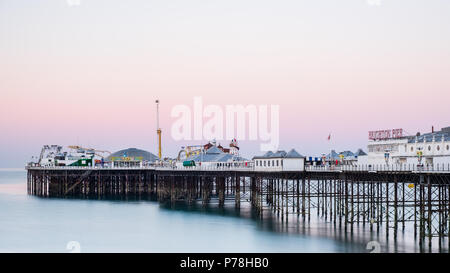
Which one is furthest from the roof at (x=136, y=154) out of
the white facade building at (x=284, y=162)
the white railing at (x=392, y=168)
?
the white railing at (x=392, y=168)

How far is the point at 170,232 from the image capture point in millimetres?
61656

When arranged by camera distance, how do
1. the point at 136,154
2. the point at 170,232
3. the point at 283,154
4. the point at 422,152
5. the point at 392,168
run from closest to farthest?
1. the point at 392,168
2. the point at 422,152
3. the point at 170,232
4. the point at 283,154
5. the point at 136,154

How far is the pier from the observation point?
50406mm

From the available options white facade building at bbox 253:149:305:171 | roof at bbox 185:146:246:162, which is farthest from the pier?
roof at bbox 185:146:246:162

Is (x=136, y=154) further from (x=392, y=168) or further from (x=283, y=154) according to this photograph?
(x=392, y=168)

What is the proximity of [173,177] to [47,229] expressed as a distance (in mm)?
25442

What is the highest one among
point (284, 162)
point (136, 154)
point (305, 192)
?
point (284, 162)

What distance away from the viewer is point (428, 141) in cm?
6000

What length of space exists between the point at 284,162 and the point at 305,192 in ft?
63.8

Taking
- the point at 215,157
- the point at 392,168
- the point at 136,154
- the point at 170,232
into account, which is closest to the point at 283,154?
the point at 170,232

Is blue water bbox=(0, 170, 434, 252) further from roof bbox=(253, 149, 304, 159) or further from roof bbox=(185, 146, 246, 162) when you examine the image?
roof bbox=(185, 146, 246, 162)

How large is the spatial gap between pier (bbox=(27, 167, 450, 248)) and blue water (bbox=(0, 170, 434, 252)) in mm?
2558
